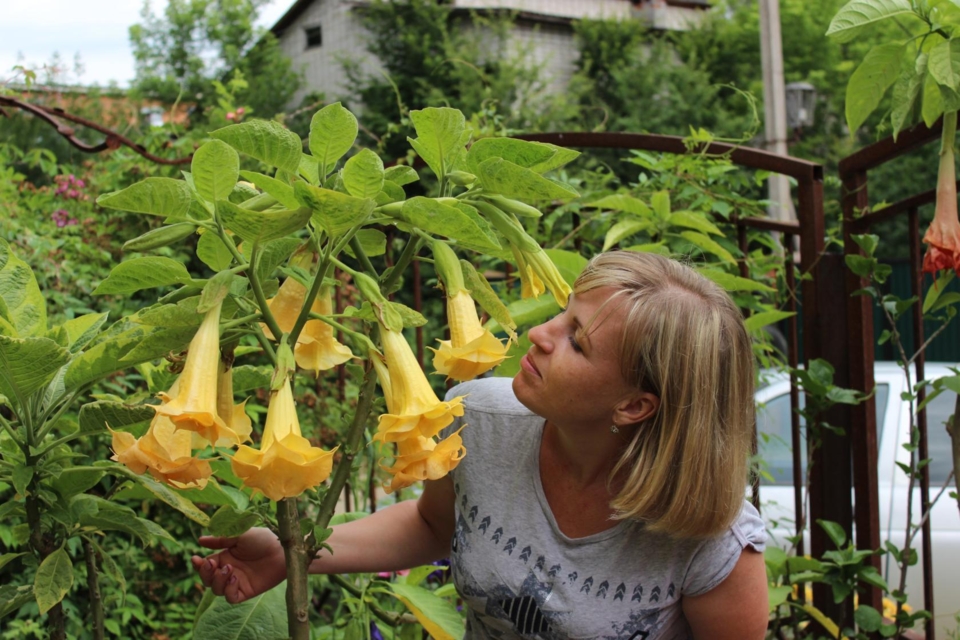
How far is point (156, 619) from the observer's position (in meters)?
2.54

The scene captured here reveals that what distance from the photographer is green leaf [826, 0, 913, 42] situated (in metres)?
1.90

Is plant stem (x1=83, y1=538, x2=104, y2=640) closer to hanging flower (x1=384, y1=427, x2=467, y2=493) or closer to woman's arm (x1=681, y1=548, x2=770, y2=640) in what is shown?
hanging flower (x1=384, y1=427, x2=467, y2=493)

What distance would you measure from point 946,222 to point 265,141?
150cm

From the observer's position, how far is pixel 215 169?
978 millimetres

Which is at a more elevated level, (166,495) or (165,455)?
(165,455)

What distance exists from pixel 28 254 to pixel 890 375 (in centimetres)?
364

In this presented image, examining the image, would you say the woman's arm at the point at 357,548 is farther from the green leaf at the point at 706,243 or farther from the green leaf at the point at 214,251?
the green leaf at the point at 706,243

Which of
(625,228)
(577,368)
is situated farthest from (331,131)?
(625,228)

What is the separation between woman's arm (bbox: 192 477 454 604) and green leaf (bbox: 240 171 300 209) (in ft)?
1.84

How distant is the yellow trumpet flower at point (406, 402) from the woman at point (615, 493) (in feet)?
1.36

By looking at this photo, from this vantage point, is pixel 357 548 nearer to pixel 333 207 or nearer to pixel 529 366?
pixel 529 366

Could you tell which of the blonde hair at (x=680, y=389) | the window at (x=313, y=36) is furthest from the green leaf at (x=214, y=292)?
the window at (x=313, y=36)

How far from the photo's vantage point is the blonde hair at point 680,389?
1.46 m

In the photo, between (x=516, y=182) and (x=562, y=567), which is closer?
(x=516, y=182)
